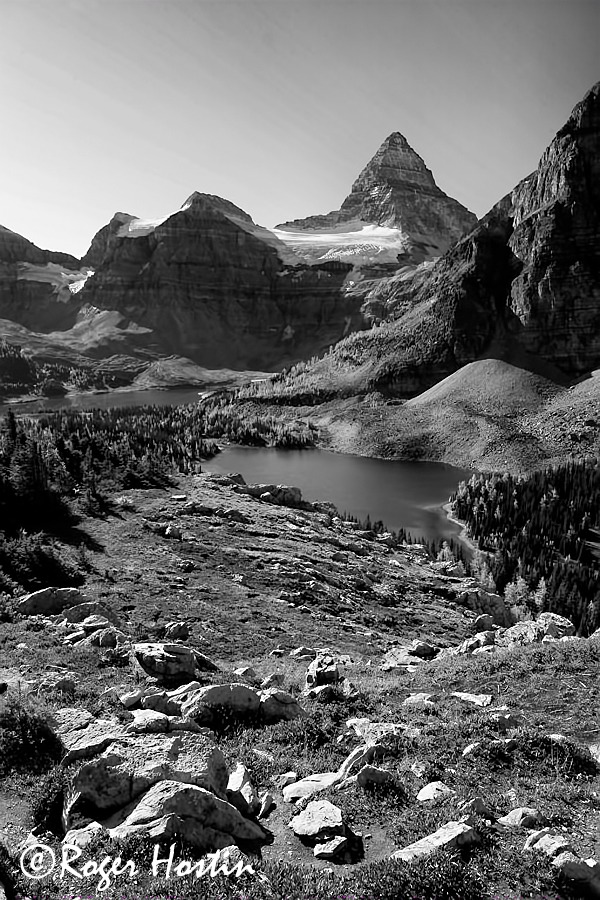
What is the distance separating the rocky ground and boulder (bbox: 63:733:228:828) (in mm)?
36

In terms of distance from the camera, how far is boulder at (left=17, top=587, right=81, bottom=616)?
2509cm

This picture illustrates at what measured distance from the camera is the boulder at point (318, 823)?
1037 centimetres

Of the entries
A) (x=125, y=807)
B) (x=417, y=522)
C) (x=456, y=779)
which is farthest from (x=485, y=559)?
(x=125, y=807)

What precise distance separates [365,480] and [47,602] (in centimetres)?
11358

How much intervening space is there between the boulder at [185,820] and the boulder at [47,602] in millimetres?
17297

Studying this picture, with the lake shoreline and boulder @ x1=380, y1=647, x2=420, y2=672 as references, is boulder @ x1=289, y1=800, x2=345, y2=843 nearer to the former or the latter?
boulder @ x1=380, y1=647, x2=420, y2=672

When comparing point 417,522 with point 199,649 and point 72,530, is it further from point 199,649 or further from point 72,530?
point 199,649

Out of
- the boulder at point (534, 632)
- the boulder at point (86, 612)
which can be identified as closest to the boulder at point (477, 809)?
the boulder at point (534, 632)

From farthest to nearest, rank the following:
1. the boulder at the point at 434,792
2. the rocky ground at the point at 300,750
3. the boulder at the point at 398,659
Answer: the boulder at the point at 398,659 < the boulder at the point at 434,792 < the rocky ground at the point at 300,750

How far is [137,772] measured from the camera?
10.9m

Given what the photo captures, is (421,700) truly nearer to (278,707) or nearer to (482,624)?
(278,707)

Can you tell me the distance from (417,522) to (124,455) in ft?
180

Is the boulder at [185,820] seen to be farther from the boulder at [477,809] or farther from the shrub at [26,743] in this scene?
the boulder at [477,809]

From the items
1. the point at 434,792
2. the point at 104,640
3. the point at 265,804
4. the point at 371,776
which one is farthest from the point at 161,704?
the point at 434,792
